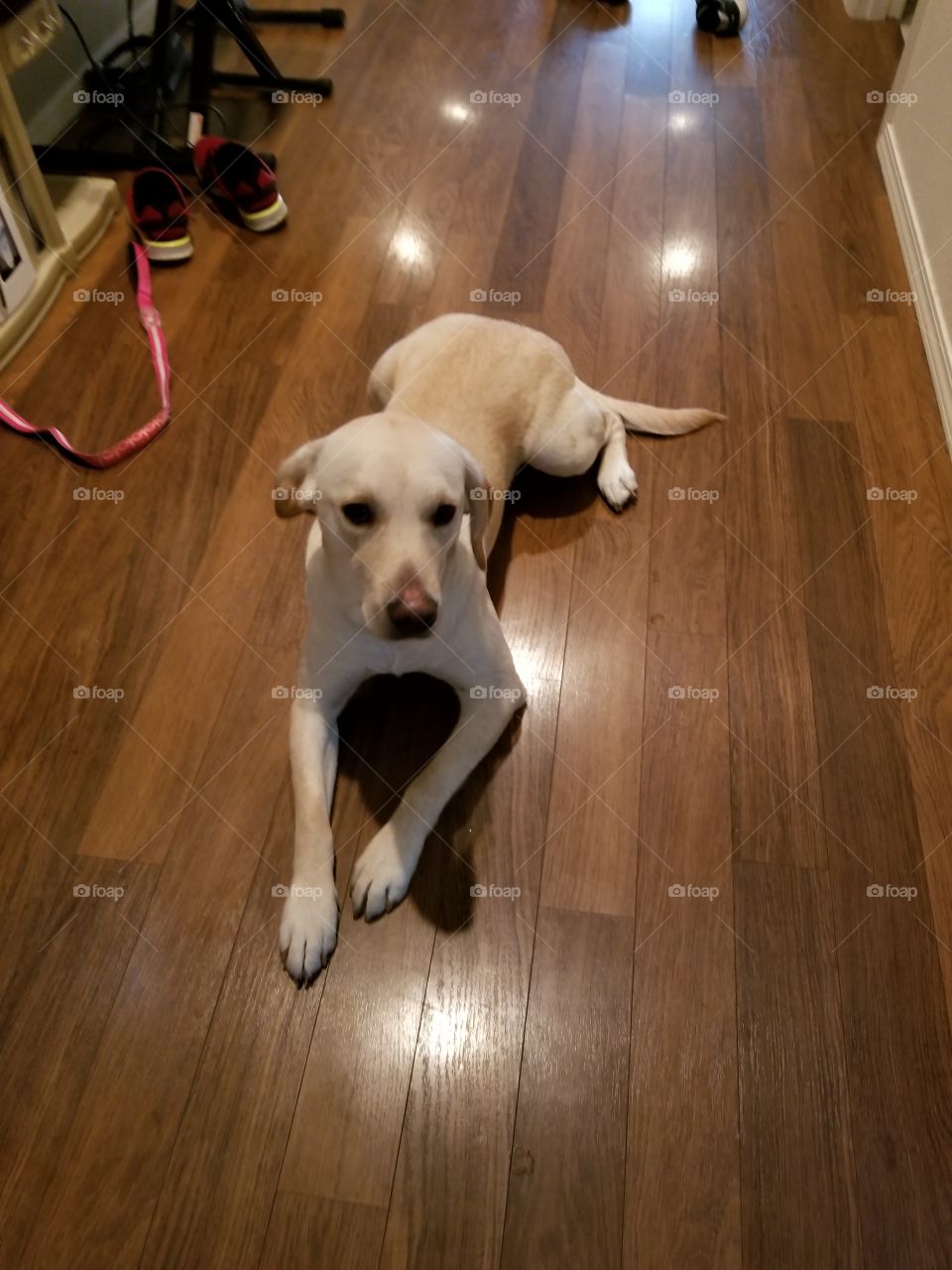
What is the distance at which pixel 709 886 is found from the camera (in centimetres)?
172

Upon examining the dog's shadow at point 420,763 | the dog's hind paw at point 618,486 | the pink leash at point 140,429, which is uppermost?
the dog's hind paw at point 618,486

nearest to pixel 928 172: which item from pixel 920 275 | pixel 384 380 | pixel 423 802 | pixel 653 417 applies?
pixel 920 275

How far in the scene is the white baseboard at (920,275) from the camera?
249 centimetres

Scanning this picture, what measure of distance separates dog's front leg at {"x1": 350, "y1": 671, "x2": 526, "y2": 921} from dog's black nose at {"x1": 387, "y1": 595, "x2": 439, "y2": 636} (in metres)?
0.40

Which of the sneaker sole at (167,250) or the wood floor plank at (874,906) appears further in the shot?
the sneaker sole at (167,250)

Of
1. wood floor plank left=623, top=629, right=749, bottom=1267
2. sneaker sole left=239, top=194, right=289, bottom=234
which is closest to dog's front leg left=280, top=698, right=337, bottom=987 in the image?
wood floor plank left=623, top=629, right=749, bottom=1267

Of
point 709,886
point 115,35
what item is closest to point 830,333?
point 709,886

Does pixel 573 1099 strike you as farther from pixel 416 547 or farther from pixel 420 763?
pixel 416 547

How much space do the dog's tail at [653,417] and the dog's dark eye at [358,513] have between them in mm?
1118

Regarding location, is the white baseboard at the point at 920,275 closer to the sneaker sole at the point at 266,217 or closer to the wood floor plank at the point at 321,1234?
the sneaker sole at the point at 266,217

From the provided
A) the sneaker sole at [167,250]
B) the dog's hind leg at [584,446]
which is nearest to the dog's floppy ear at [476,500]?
the dog's hind leg at [584,446]

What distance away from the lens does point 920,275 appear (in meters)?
2.74

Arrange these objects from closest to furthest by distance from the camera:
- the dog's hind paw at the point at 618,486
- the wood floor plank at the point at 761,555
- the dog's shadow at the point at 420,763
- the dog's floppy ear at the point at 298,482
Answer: the dog's floppy ear at the point at 298,482, the dog's shadow at the point at 420,763, the wood floor plank at the point at 761,555, the dog's hind paw at the point at 618,486

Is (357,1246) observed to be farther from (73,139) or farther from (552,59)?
(552,59)
